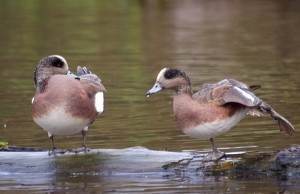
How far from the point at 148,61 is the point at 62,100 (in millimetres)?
11647

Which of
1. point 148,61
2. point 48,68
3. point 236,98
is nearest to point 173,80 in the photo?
point 236,98

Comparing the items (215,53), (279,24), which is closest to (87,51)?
(215,53)

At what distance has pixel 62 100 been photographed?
935cm

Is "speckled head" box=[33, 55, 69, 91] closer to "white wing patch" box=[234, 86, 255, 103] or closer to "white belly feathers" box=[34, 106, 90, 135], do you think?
"white belly feathers" box=[34, 106, 90, 135]

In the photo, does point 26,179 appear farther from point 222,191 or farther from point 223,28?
point 223,28

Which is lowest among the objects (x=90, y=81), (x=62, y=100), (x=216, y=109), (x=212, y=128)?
(x=212, y=128)

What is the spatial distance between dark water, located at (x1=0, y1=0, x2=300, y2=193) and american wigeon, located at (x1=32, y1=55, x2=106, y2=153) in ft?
1.52

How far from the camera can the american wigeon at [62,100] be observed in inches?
367

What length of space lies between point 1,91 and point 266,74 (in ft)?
15.2

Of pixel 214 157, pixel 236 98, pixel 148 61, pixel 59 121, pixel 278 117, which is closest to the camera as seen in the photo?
pixel 236 98

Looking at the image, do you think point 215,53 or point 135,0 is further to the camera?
point 135,0

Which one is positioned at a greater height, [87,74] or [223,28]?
[223,28]

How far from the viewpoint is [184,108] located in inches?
356

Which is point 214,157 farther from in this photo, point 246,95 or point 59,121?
point 59,121
